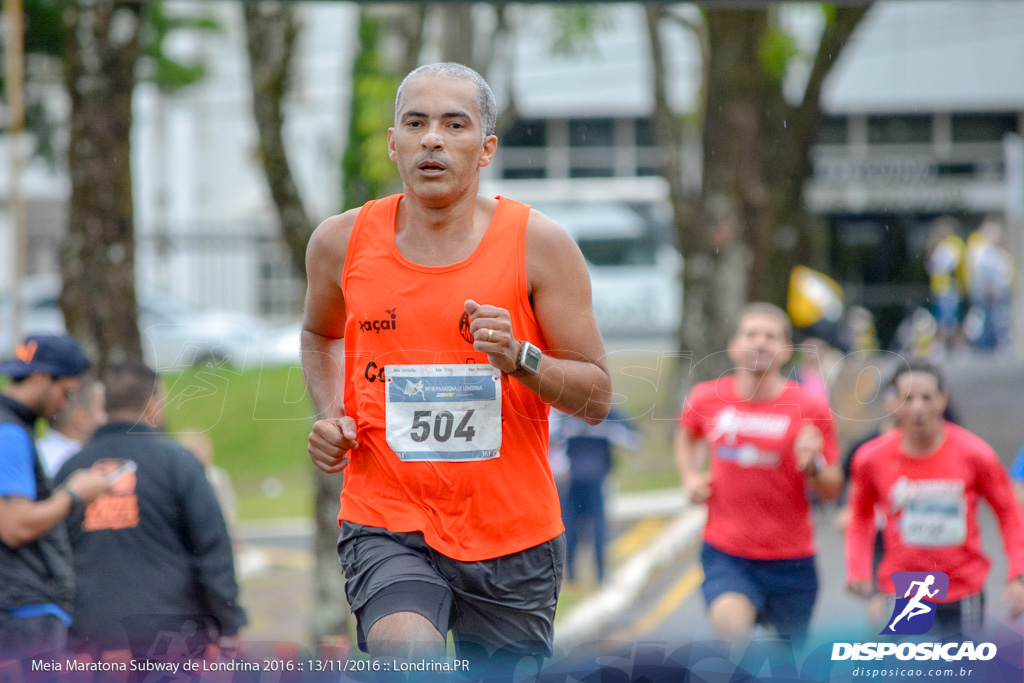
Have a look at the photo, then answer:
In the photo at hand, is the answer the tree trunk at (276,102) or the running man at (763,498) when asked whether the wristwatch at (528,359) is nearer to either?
the running man at (763,498)

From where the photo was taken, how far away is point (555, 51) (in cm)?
1204

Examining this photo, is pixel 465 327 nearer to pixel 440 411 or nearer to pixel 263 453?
pixel 440 411

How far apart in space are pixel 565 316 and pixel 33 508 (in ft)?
7.66

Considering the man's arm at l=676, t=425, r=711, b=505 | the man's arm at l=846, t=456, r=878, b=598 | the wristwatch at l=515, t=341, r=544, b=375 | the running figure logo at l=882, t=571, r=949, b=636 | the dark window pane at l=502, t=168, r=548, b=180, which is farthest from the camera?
the dark window pane at l=502, t=168, r=548, b=180

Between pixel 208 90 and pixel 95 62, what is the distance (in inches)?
885

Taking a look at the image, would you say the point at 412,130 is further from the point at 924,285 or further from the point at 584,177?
the point at 584,177

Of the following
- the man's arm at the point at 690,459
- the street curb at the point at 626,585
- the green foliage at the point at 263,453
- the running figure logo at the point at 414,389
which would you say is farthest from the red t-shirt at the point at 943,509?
the green foliage at the point at 263,453

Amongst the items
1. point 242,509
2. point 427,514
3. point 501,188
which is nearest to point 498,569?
point 427,514

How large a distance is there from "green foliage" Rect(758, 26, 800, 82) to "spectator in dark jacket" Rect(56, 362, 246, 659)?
715 cm

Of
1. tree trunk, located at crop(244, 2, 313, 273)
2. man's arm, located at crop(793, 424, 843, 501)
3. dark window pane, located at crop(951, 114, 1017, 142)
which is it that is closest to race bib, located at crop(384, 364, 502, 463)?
man's arm, located at crop(793, 424, 843, 501)

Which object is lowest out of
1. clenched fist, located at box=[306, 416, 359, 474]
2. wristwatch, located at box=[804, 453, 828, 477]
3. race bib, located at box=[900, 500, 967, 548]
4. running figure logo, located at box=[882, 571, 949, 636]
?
running figure logo, located at box=[882, 571, 949, 636]

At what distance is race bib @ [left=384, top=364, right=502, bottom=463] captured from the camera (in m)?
3.06

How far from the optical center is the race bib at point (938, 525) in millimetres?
4855

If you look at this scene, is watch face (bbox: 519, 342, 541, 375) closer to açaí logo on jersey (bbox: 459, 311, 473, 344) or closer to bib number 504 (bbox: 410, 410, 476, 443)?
açaí logo on jersey (bbox: 459, 311, 473, 344)
